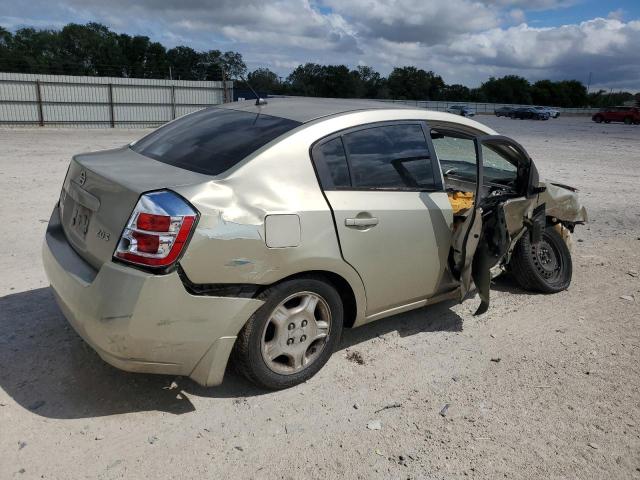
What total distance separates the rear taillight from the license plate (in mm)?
466

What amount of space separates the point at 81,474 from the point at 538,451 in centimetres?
226

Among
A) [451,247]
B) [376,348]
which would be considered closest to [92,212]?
[376,348]

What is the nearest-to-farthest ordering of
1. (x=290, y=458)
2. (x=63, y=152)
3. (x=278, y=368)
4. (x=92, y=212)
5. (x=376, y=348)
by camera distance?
(x=290, y=458), (x=92, y=212), (x=278, y=368), (x=376, y=348), (x=63, y=152)

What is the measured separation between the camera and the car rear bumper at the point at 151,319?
2.68m

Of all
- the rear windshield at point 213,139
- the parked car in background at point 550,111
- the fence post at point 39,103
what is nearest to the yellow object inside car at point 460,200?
the rear windshield at point 213,139

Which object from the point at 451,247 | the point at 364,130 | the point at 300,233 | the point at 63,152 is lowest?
the point at 63,152

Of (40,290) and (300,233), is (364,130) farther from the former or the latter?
(40,290)

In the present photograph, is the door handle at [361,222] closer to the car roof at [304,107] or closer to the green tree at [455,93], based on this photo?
the car roof at [304,107]

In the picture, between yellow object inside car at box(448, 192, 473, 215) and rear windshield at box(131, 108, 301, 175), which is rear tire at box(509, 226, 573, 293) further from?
rear windshield at box(131, 108, 301, 175)

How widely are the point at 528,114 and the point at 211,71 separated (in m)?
35.1

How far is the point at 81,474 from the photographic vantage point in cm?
257

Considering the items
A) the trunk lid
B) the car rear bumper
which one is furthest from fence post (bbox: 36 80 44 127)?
the car rear bumper

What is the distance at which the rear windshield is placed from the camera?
3.21 meters

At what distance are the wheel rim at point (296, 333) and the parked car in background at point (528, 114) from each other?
56.0 meters
